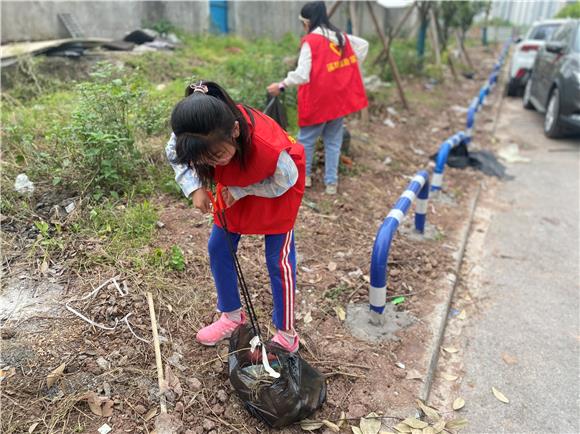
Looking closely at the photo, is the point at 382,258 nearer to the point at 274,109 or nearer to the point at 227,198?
the point at 227,198

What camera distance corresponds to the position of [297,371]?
7.47 feet

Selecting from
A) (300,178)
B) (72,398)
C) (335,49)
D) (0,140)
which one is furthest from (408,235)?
(0,140)

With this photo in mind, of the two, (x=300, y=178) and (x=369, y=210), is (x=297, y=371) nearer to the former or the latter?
(x=300, y=178)

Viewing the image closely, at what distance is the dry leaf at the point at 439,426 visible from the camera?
7.90ft

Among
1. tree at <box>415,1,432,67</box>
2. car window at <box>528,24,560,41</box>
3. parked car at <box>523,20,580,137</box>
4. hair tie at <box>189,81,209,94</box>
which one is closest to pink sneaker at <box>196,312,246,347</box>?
hair tie at <box>189,81,209,94</box>

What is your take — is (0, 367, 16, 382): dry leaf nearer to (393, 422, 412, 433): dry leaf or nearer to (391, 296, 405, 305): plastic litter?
(393, 422, 412, 433): dry leaf

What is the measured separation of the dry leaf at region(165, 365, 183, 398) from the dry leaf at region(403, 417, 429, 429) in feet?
3.91

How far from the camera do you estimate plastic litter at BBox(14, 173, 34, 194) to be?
350 centimetres

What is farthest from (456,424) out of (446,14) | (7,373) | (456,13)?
(456,13)

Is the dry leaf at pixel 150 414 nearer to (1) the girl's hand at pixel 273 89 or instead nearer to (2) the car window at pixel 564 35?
A: (1) the girl's hand at pixel 273 89

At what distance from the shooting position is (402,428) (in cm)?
238

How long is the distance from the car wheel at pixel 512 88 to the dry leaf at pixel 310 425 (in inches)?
434

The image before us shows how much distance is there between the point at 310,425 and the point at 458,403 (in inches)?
35.7

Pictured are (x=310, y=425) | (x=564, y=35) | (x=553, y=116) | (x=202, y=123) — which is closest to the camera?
(x=202, y=123)
